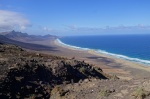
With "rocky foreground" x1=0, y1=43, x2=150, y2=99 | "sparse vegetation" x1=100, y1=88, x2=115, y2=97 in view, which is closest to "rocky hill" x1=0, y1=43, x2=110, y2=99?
"rocky foreground" x1=0, y1=43, x2=150, y2=99

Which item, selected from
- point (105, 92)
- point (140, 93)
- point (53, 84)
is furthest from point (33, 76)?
point (140, 93)

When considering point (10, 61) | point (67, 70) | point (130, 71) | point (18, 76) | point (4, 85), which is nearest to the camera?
point (4, 85)

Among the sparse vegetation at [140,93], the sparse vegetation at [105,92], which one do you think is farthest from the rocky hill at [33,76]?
the sparse vegetation at [140,93]

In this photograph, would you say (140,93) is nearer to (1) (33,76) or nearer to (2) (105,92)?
(2) (105,92)

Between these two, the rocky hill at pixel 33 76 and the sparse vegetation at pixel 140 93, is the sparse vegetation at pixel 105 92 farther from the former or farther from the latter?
the rocky hill at pixel 33 76

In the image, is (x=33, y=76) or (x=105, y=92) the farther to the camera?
(x=33, y=76)

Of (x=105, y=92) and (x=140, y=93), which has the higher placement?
(x=140, y=93)

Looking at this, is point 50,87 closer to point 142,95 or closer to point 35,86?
point 35,86

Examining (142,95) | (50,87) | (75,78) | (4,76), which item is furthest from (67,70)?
(142,95)
